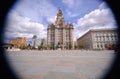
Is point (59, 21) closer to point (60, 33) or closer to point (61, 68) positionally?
point (60, 33)

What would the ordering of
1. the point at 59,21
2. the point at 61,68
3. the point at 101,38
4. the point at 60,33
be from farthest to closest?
the point at 59,21, the point at 60,33, the point at 101,38, the point at 61,68

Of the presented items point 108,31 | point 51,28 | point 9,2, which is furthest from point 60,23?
point 9,2

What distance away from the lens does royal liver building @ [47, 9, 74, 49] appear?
419ft

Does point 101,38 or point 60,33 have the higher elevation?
point 60,33

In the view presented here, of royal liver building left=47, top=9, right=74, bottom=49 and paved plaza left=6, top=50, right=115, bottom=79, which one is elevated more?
royal liver building left=47, top=9, right=74, bottom=49

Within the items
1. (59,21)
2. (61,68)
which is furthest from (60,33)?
(61,68)

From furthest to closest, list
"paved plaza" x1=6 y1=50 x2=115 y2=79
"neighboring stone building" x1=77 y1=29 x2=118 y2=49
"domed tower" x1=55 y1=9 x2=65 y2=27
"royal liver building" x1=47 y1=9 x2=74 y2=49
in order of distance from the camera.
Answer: "domed tower" x1=55 y1=9 x2=65 y2=27, "royal liver building" x1=47 y1=9 x2=74 y2=49, "neighboring stone building" x1=77 y1=29 x2=118 y2=49, "paved plaza" x1=6 y1=50 x2=115 y2=79

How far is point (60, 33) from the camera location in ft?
431

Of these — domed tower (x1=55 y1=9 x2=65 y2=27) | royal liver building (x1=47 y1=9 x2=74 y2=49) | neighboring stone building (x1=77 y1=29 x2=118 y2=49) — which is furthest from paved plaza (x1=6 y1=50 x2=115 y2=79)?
domed tower (x1=55 y1=9 x2=65 y2=27)

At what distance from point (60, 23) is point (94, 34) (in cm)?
5118

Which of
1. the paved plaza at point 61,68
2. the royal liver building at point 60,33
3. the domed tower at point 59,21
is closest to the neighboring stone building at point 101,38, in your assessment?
the royal liver building at point 60,33

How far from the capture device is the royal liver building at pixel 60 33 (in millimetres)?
127606

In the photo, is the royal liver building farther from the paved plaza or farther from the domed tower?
the paved plaza

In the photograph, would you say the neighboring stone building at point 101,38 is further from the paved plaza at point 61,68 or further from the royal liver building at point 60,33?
the paved plaza at point 61,68
